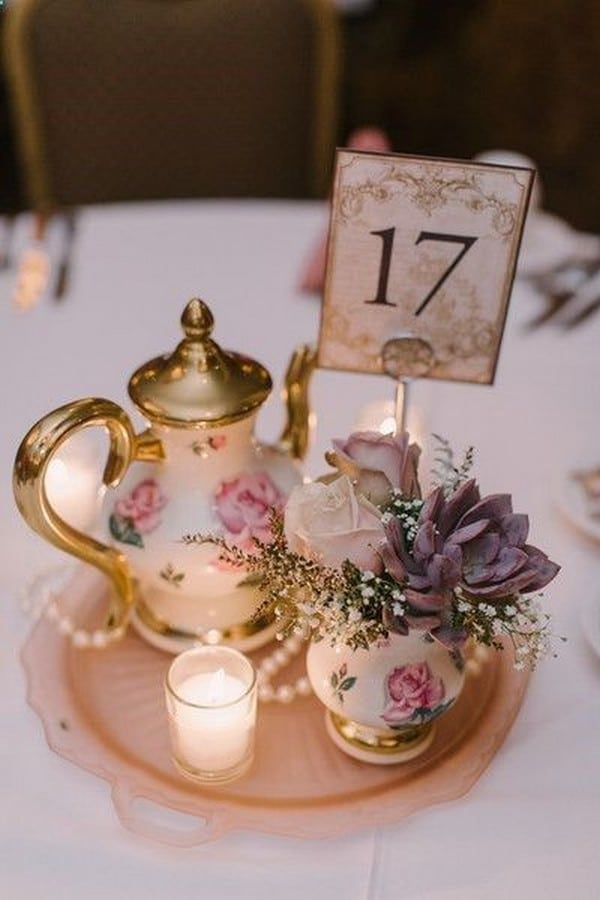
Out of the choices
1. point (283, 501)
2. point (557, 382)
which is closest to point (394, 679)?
point (283, 501)

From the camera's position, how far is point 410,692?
0.75 meters

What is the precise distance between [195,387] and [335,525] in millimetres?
178

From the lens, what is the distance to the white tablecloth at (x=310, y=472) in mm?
725

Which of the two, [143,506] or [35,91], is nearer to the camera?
[143,506]

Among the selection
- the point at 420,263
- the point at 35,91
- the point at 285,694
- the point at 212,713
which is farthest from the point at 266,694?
the point at 35,91

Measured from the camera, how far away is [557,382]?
50.1 inches

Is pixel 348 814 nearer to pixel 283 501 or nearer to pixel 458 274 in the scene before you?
pixel 283 501

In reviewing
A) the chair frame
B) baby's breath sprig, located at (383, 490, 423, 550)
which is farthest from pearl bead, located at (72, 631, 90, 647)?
the chair frame

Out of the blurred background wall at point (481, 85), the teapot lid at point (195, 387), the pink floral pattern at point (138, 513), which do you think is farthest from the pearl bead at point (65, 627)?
the blurred background wall at point (481, 85)

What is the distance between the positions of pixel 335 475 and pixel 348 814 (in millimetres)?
245

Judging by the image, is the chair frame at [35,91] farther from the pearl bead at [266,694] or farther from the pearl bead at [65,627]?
the pearl bead at [266,694]

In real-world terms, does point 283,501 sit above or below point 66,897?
above

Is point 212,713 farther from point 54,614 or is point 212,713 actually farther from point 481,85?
point 481,85

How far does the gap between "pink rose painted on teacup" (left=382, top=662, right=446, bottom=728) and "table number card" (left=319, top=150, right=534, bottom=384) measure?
0.29m
